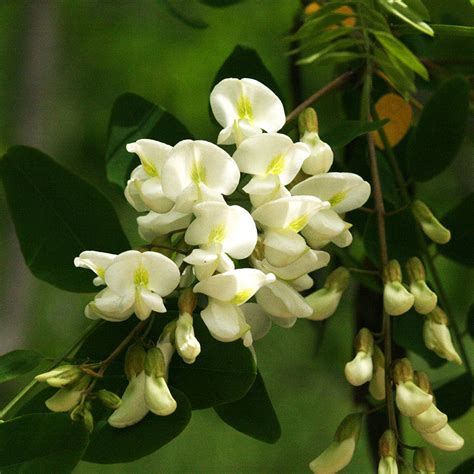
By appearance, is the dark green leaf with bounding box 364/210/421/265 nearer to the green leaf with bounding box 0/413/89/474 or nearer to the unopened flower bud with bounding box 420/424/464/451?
the unopened flower bud with bounding box 420/424/464/451

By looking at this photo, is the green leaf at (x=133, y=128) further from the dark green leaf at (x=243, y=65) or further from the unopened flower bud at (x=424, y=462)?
the unopened flower bud at (x=424, y=462)

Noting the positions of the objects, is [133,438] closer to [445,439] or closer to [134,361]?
[134,361]

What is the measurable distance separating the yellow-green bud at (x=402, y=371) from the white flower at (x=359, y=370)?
0.01 metres

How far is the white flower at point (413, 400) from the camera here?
39 cm

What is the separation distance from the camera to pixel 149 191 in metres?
0.38

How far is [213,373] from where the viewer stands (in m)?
0.39

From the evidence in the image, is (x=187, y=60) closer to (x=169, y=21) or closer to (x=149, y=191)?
(x=169, y=21)

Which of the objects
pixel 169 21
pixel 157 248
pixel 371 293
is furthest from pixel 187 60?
pixel 157 248

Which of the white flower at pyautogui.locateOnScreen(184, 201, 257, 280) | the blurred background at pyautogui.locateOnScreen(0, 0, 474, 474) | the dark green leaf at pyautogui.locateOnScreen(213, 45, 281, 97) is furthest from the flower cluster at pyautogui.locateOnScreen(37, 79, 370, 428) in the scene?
the blurred background at pyautogui.locateOnScreen(0, 0, 474, 474)

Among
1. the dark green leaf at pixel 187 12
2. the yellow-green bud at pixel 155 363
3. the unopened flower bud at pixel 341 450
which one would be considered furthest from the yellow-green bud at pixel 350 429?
the dark green leaf at pixel 187 12

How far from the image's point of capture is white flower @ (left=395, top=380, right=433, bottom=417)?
0.39m

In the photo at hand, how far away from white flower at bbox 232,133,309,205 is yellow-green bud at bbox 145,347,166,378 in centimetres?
8

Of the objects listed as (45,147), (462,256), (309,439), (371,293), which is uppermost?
(462,256)

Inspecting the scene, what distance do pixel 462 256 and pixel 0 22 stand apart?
724mm
